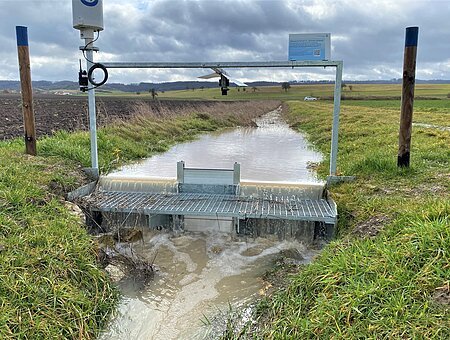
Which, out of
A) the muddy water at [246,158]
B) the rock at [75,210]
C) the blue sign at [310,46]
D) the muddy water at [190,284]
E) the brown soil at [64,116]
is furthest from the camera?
the brown soil at [64,116]

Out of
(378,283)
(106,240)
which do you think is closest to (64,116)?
(106,240)

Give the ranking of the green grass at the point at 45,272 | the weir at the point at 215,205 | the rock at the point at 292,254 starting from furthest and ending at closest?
the weir at the point at 215,205 < the rock at the point at 292,254 < the green grass at the point at 45,272

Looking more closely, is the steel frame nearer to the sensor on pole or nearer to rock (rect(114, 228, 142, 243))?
the sensor on pole

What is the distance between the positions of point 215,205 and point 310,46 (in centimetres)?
286

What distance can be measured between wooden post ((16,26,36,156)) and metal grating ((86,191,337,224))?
2.02 meters

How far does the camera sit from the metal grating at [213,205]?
17.8ft

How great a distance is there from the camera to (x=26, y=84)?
7461 millimetres

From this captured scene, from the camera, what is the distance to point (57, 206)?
5.21m

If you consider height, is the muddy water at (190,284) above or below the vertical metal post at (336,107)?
below

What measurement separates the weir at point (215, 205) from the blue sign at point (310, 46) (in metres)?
2.10

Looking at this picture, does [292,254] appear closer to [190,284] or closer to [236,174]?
[190,284]

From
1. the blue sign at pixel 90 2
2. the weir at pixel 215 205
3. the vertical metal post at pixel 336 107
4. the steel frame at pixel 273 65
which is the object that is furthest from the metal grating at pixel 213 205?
the blue sign at pixel 90 2

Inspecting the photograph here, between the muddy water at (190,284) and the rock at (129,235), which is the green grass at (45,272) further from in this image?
the rock at (129,235)

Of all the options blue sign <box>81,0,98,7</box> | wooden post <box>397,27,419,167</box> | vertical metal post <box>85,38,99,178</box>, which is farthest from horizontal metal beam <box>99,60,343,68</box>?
wooden post <box>397,27,419,167</box>
